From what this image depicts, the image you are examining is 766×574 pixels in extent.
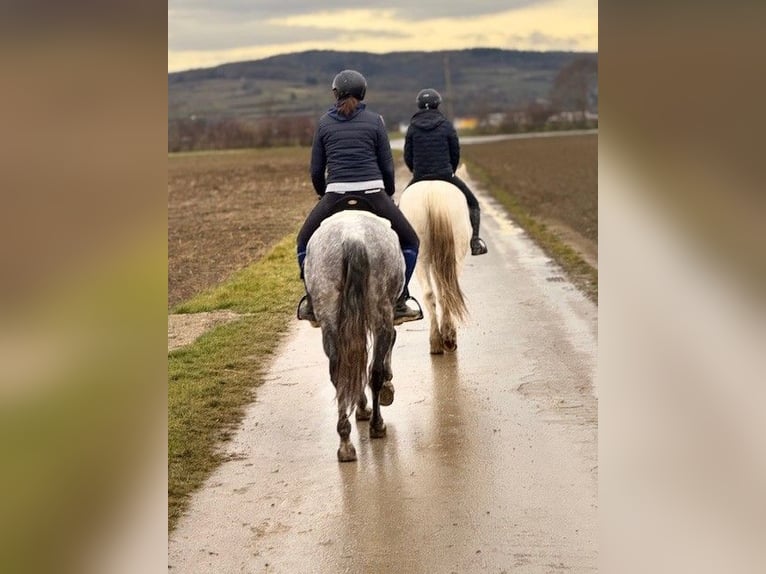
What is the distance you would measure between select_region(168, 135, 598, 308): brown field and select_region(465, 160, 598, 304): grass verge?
264 mm

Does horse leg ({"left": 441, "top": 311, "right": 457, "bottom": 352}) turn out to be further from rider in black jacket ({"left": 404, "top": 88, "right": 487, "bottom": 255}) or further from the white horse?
rider in black jacket ({"left": 404, "top": 88, "right": 487, "bottom": 255})

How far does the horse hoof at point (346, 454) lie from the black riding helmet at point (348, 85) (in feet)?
8.79

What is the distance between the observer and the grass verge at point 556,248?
50.8ft

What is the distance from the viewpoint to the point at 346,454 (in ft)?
24.6

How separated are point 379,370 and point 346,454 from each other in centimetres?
81

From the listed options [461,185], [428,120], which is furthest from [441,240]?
[428,120]

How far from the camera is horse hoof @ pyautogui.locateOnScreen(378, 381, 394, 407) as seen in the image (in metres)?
8.55

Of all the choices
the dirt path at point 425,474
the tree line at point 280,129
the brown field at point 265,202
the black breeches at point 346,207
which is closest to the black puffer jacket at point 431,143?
the dirt path at point 425,474

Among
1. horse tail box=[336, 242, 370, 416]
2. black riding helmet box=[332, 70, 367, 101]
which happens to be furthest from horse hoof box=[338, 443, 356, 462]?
black riding helmet box=[332, 70, 367, 101]

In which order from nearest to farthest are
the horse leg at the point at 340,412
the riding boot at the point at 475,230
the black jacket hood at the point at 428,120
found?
the horse leg at the point at 340,412, the black jacket hood at the point at 428,120, the riding boot at the point at 475,230

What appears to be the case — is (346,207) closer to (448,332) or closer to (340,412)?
(340,412)

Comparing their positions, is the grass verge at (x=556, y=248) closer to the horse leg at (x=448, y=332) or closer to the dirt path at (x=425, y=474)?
the horse leg at (x=448, y=332)
